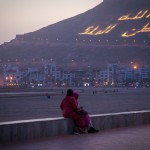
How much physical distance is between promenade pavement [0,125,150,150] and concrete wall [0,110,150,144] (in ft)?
0.54

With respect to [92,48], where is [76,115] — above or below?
below

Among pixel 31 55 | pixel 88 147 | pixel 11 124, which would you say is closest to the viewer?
pixel 88 147

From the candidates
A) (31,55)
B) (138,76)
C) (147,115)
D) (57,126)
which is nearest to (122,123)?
(147,115)

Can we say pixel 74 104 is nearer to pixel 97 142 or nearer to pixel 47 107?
pixel 97 142

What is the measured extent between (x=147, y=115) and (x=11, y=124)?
3.74m

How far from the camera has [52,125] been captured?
24.7 ft

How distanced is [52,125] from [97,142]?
104cm

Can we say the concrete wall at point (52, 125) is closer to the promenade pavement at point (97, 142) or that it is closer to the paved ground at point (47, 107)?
the promenade pavement at point (97, 142)

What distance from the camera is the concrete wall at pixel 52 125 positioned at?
22.3 feet

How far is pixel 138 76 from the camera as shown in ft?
361

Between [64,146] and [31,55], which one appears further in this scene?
[31,55]

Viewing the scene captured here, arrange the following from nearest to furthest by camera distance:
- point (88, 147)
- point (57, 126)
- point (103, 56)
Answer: point (88, 147), point (57, 126), point (103, 56)

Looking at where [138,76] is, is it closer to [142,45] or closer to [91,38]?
[142,45]

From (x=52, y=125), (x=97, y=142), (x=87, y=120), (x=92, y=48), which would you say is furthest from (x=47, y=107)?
(x=92, y=48)
